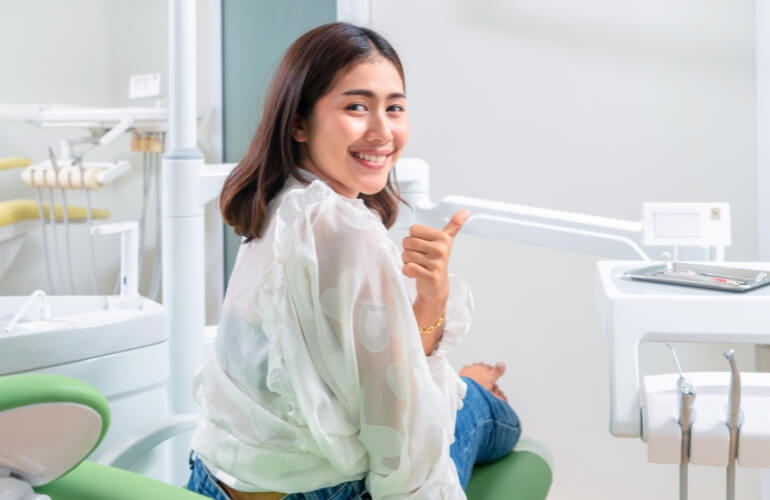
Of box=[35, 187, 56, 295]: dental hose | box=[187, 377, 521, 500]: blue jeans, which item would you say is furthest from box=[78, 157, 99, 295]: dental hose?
box=[187, 377, 521, 500]: blue jeans

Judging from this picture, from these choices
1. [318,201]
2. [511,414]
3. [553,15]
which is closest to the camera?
[318,201]

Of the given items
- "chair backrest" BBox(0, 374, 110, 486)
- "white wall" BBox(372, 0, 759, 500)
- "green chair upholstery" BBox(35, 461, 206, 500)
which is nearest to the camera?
"chair backrest" BBox(0, 374, 110, 486)

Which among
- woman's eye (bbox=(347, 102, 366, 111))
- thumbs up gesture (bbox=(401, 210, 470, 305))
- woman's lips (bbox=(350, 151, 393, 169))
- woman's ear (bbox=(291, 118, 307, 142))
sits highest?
woman's eye (bbox=(347, 102, 366, 111))

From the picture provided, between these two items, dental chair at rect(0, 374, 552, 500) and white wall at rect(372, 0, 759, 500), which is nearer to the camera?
dental chair at rect(0, 374, 552, 500)

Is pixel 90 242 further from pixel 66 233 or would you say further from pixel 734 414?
pixel 734 414

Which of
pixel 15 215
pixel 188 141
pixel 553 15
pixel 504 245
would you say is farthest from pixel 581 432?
pixel 15 215

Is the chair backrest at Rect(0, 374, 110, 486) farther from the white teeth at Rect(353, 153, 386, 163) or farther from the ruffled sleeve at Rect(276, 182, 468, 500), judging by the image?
A: the white teeth at Rect(353, 153, 386, 163)

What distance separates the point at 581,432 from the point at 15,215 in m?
1.85

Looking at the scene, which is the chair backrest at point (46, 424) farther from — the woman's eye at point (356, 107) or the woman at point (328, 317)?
the woman's eye at point (356, 107)

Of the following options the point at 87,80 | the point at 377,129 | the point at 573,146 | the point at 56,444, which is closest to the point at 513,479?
the point at 377,129

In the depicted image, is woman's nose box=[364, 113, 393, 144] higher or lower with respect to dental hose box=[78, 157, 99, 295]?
higher

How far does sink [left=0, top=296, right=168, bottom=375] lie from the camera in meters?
1.22

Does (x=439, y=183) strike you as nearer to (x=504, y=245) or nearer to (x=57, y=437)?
(x=504, y=245)

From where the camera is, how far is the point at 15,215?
8.70 feet
